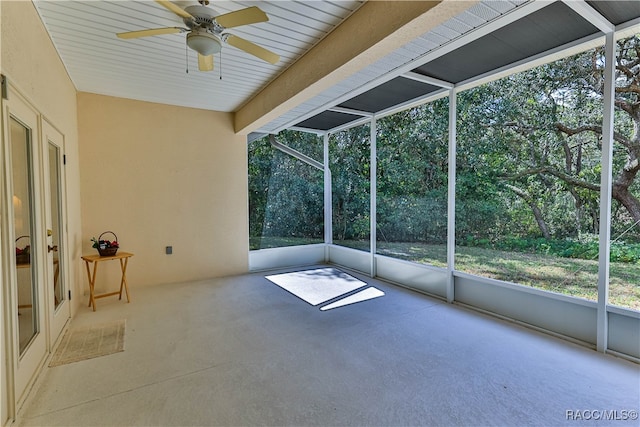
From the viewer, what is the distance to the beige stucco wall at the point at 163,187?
13.7 feet

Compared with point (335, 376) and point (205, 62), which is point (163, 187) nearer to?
point (205, 62)

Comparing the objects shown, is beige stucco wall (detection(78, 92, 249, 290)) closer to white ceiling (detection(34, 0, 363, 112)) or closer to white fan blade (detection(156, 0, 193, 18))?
white ceiling (detection(34, 0, 363, 112))

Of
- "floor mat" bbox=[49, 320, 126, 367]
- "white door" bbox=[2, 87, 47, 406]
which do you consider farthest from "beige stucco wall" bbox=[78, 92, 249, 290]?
"white door" bbox=[2, 87, 47, 406]

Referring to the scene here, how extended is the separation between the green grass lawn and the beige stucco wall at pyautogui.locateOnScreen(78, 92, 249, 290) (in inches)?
Result: 120

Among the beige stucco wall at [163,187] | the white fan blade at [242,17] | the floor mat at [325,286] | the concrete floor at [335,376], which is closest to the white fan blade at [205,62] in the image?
the white fan blade at [242,17]

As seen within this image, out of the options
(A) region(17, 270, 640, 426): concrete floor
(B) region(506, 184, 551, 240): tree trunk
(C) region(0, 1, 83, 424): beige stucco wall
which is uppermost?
(C) region(0, 1, 83, 424): beige stucco wall

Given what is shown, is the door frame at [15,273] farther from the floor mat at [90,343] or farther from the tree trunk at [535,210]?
the tree trunk at [535,210]

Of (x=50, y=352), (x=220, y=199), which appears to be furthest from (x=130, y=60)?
→ (x=50, y=352)

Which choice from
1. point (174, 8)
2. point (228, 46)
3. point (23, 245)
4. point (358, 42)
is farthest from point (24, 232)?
point (358, 42)

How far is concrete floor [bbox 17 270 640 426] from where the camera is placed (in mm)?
1843

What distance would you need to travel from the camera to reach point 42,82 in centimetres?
252

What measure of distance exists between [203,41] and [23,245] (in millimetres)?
1910

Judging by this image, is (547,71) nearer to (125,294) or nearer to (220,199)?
(220,199)

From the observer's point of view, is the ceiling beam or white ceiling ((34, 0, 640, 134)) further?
white ceiling ((34, 0, 640, 134))
